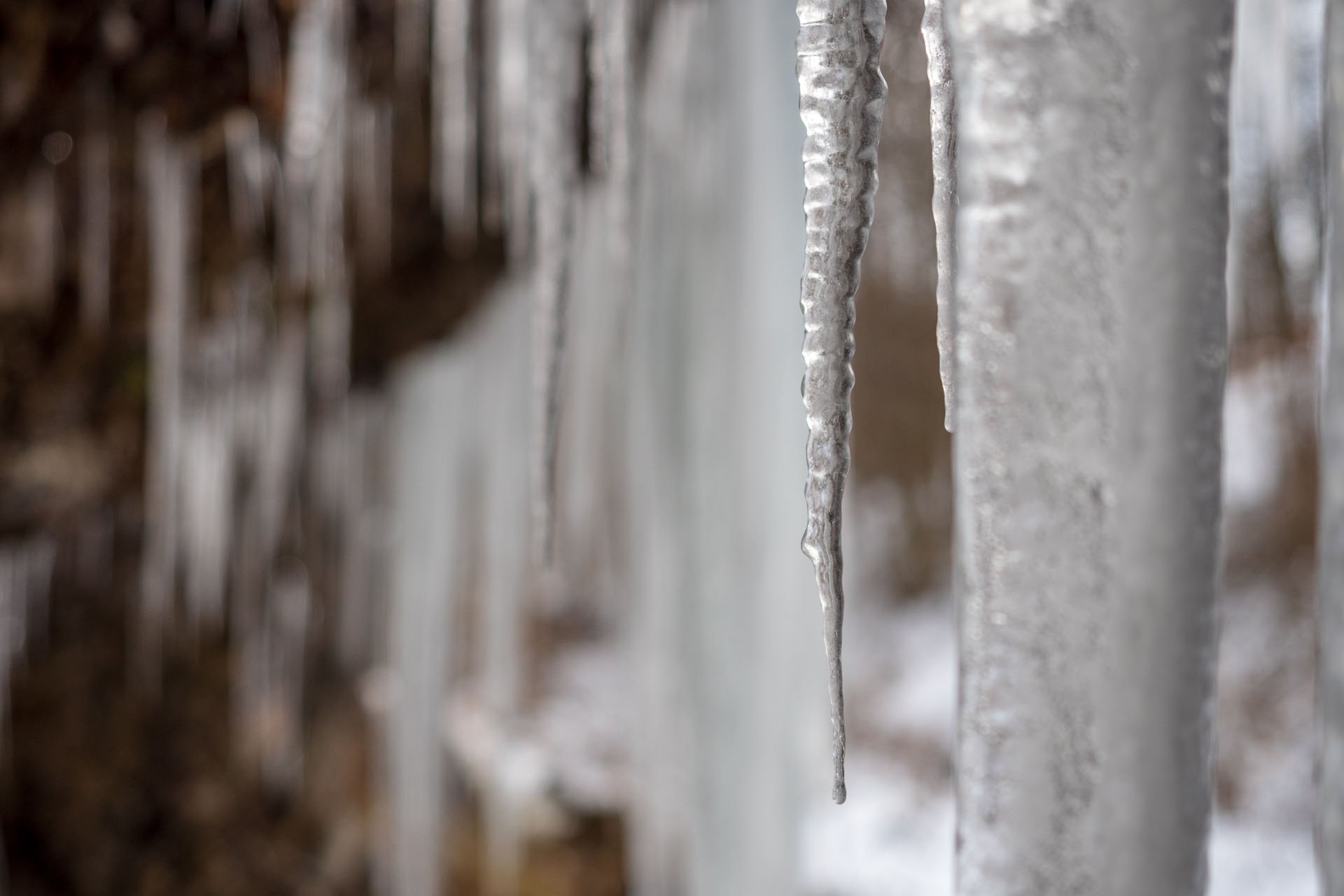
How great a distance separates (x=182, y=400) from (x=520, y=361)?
120 cm

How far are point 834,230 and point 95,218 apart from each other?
272cm

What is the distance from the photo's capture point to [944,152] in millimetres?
443

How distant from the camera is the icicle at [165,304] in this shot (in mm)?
2443

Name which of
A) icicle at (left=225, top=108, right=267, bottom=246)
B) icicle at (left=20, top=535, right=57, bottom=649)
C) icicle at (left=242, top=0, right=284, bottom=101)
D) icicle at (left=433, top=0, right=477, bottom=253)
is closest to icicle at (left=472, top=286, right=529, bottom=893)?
icicle at (left=433, top=0, right=477, bottom=253)

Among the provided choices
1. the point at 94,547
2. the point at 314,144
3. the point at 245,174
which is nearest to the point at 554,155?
the point at 314,144

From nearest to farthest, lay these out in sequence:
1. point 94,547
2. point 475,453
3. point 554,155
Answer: point 554,155 < point 475,453 < point 94,547

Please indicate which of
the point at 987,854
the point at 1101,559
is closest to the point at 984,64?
the point at 1101,559

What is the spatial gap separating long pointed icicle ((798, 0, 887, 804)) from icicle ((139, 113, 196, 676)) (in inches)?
89.4

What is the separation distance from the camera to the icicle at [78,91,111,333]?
2.27 meters

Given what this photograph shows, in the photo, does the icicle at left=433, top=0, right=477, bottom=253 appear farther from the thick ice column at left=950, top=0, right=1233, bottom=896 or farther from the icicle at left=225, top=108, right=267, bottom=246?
the thick ice column at left=950, top=0, right=1233, bottom=896

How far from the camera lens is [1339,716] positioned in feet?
1.24

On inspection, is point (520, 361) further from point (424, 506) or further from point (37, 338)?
point (37, 338)

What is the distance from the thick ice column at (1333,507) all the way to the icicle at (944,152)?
144 millimetres

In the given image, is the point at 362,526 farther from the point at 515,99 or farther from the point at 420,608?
the point at 515,99
